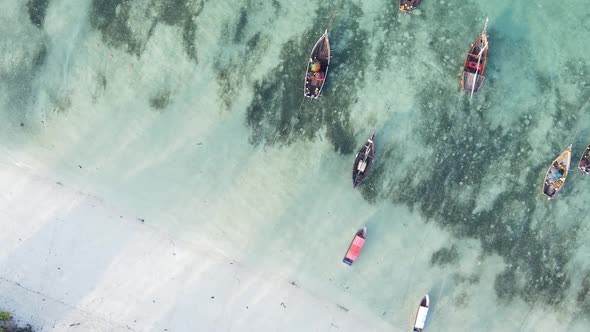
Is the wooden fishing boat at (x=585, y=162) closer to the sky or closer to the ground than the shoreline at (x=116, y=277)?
closer to the sky

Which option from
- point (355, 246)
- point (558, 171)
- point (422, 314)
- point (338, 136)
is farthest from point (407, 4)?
point (422, 314)

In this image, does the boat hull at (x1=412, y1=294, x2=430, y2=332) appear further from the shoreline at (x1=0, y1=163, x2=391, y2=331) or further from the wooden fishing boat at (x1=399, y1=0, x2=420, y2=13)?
the wooden fishing boat at (x1=399, y1=0, x2=420, y2=13)

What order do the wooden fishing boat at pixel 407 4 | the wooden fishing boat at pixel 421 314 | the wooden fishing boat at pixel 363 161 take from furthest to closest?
1. the wooden fishing boat at pixel 421 314
2. the wooden fishing boat at pixel 363 161
3. the wooden fishing boat at pixel 407 4

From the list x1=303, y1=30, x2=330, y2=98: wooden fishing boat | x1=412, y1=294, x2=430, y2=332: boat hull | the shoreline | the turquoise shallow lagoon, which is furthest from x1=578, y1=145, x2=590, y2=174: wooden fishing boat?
x1=303, y1=30, x2=330, y2=98: wooden fishing boat

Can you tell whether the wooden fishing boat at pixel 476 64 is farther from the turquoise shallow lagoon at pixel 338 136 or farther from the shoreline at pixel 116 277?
the shoreline at pixel 116 277

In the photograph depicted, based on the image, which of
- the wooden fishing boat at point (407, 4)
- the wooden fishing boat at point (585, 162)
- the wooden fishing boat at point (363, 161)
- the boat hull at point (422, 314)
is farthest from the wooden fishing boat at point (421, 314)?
the wooden fishing boat at point (407, 4)

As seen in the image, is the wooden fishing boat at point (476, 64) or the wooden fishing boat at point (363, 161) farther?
the wooden fishing boat at point (363, 161)

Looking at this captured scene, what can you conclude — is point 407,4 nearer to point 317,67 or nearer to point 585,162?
point 317,67
